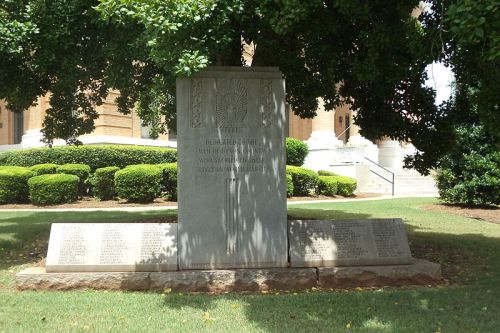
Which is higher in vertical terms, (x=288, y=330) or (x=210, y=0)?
(x=210, y=0)

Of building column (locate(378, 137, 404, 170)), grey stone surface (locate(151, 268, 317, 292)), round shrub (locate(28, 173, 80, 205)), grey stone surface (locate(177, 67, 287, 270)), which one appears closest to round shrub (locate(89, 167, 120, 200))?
round shrub (locate(28, 173, 80, 205))

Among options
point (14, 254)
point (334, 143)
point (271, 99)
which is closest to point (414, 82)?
point (271, 99)

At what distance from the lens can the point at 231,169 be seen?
7016mm

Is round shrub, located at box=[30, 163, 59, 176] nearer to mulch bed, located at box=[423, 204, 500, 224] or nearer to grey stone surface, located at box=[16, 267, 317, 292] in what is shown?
grey stone surface, located at box=[16, 267, 317, 292]

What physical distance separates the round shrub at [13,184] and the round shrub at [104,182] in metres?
2.20

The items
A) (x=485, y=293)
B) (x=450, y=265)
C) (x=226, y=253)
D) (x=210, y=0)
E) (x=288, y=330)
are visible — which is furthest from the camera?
(x=450, y=265)

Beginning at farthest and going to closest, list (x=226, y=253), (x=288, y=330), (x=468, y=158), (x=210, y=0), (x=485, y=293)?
1. (x=468, y=158)
2. (x=226, y=253)
3. (x=485, y=293)
4. (x=210, y=0)
5. (x=288, y=330)

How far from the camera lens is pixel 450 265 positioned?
26.6 feet

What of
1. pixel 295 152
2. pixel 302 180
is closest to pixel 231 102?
pixel 302 180

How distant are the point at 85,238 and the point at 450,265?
566 centimetres

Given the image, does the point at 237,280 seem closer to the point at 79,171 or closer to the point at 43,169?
the point at 79,171

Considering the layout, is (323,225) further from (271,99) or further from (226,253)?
(271,99)

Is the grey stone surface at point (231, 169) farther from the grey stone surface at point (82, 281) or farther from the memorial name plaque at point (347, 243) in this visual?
the grey stone surface at point (82, 281)

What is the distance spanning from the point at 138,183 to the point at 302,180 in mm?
7111
